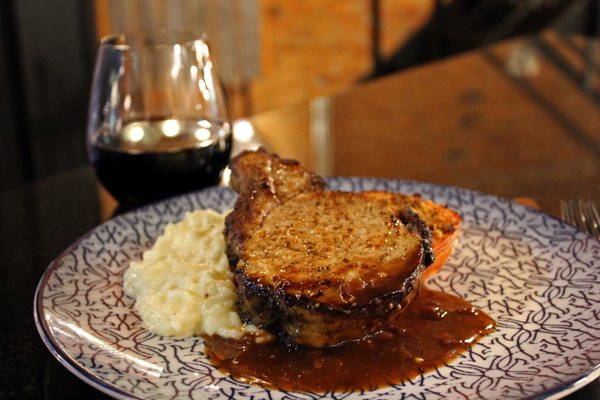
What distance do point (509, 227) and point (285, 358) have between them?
0.77 m

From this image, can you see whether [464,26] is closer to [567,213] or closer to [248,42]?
[248,42]

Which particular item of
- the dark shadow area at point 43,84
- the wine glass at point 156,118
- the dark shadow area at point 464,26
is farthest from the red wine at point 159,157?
the dark shadow area at point 464,26

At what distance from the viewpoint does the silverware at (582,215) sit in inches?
74.2

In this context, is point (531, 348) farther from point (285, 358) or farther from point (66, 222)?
point (66, 222)

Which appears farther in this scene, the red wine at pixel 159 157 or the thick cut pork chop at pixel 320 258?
the red wine at pixel 159 157

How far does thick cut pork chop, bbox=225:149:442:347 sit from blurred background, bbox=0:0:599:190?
3018mm

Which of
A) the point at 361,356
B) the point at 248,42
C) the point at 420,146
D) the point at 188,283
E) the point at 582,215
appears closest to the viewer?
the point at 361,356

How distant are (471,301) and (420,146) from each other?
134 cm

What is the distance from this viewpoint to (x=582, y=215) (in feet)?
6.47

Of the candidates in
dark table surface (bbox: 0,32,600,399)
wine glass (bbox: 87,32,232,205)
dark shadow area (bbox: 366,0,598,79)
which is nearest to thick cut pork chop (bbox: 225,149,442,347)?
dark table surface (bbox: 0,32,600,399)

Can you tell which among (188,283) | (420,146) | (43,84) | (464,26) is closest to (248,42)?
(464,26)

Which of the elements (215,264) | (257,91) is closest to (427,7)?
(257,91)

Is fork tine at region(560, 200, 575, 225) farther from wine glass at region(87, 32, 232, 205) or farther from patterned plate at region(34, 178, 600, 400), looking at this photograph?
wine glass at region(87, 32, 232, 205)

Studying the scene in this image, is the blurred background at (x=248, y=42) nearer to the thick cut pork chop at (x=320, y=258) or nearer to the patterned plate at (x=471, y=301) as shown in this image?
the patterned plate at (x=471, y=301)
